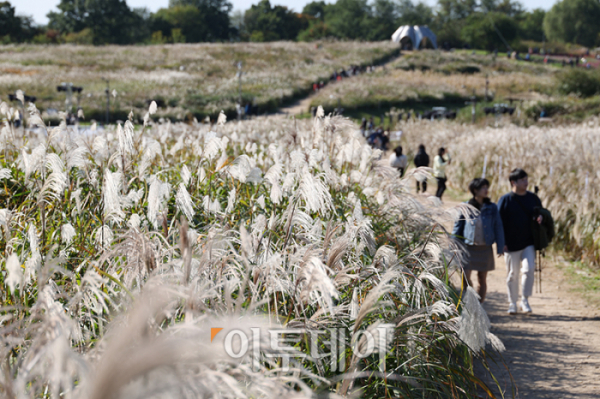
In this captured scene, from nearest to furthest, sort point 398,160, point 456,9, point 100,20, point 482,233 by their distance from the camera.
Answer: point 482,233 < point 398,160 < point 100,20 < point 456,9

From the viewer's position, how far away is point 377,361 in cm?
273

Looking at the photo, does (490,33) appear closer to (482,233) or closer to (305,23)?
(305,23)

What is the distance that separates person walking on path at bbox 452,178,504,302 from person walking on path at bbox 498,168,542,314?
41 cm

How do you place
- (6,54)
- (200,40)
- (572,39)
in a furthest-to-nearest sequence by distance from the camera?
(572,39) → (200,40) → (6,54)

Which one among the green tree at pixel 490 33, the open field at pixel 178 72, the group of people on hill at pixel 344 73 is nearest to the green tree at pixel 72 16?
the open field at pixel 178 72

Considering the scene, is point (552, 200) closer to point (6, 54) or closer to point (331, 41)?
point (6, 54)

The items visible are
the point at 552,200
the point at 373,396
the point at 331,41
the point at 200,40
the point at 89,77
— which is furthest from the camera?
the point at 200,40

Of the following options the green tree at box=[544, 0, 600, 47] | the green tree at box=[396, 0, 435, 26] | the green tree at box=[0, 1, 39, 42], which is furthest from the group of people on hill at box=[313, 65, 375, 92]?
the green tree at box=[544, 0, 600, 47]

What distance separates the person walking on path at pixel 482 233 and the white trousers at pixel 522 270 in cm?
50

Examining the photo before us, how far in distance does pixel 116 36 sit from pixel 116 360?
96663 millimetres

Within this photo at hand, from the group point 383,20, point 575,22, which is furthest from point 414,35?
point 575,22

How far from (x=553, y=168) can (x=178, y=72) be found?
46.3m

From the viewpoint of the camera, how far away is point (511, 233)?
6480 mm

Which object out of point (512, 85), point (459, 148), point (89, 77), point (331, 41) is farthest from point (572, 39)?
point (459, 148)
